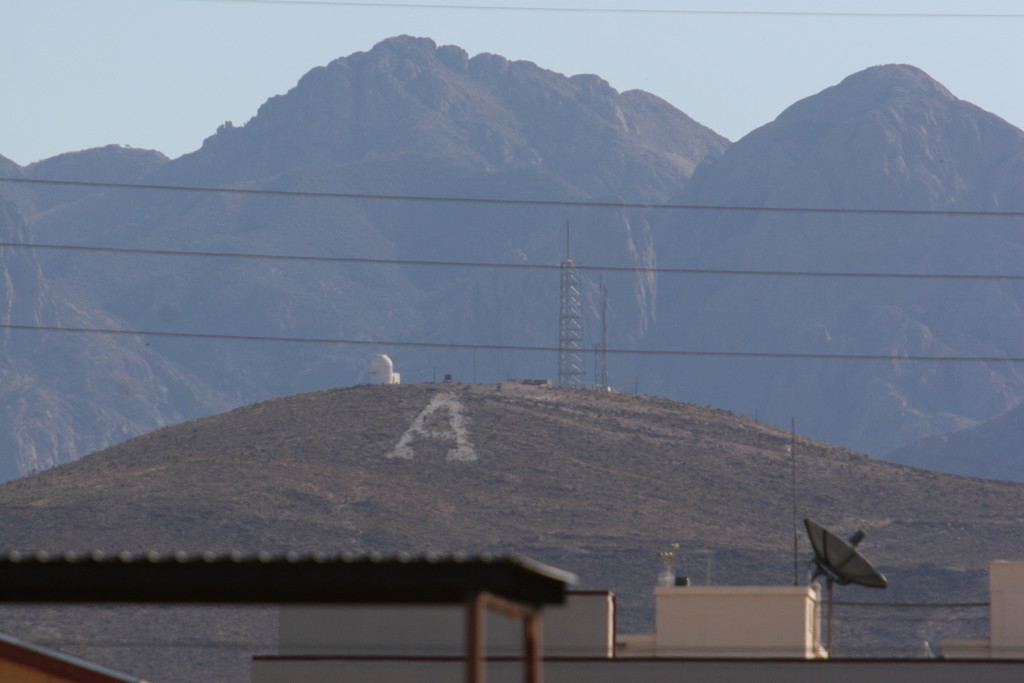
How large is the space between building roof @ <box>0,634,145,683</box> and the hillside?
292ft

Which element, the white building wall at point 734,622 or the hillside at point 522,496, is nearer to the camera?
the white building wall at point 734,622

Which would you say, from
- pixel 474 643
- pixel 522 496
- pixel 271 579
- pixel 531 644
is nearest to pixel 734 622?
pixel 531 644

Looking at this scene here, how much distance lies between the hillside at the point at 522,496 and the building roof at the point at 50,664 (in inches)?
3504

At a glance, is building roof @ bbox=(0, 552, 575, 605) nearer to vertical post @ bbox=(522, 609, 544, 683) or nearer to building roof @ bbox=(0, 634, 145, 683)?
vertical post @ bbox=(522, 609, 544, 683)

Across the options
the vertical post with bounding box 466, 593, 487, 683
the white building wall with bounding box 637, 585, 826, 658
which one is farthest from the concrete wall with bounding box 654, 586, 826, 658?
the vertical post with bounding box 466, 593, 487, 683

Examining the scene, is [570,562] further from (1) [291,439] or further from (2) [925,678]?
(2) [925,678]

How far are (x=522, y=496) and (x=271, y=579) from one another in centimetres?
13236

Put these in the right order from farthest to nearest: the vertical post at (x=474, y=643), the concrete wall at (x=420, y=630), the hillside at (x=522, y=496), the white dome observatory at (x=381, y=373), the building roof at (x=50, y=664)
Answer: the white dome observatory at (x=381, y=373) → the hillside at (x=522, y=496) → the concrete wall at (x=420, y=630) → the building roof at (x=50, y=664) → the vertical post at (x=474, y=643)

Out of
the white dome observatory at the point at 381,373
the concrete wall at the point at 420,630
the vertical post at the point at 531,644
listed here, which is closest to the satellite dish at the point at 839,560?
the concrete wall at the point at 420,630

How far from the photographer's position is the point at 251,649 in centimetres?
10800

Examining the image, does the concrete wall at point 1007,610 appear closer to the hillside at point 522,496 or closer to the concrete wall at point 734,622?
the concrete wall at point 734,622

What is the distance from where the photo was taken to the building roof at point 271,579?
8.25 m

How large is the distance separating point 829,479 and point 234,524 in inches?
1955

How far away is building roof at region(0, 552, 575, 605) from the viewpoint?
27.1 feet
